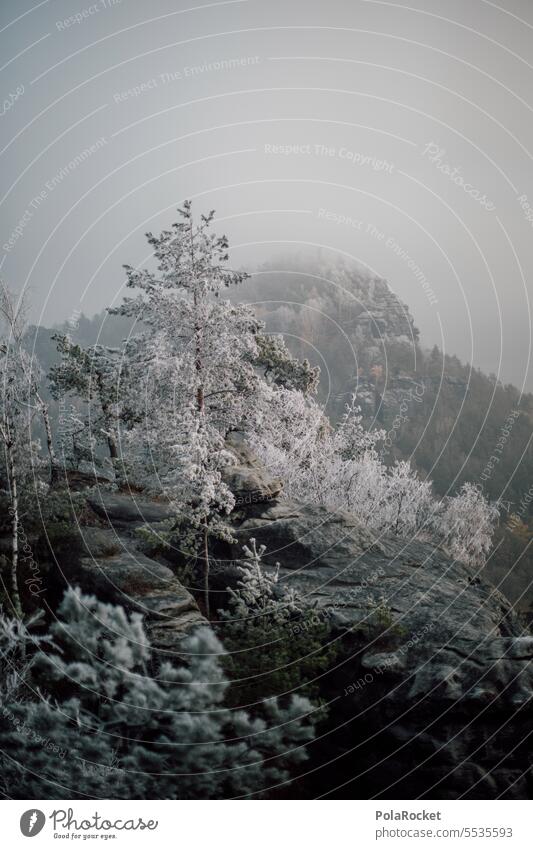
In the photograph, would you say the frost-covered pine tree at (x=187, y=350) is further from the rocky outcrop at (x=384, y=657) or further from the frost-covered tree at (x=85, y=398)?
the frost-covered tree at (x=85, y=398)

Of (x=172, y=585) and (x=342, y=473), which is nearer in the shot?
(x=172, y=585)

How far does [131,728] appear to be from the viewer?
929 centimetres

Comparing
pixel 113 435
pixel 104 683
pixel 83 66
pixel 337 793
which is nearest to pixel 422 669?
pixel 337 793


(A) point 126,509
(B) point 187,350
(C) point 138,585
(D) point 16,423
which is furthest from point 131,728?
(B) point 187,350

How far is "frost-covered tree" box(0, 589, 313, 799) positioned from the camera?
9.16 metres

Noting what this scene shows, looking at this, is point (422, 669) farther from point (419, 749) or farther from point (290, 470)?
point (290, 470)

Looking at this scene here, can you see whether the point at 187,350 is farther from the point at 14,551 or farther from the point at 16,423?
the point at 14,551

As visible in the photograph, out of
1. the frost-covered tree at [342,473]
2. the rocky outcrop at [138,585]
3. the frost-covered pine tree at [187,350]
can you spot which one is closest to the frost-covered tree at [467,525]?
the frost-covered tree at [342,473]

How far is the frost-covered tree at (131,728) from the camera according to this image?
30.0 feet

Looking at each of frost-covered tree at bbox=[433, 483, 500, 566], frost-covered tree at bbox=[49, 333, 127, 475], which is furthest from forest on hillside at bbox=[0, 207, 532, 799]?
frost-covered tree at bbox=[433, 483, 500, 566]

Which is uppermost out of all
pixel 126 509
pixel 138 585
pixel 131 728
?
pixel 126 509

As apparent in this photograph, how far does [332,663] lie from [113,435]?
9.46 m

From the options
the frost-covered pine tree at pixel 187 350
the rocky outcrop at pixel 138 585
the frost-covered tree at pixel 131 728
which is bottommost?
the frost-covered tree at pixel 131 728

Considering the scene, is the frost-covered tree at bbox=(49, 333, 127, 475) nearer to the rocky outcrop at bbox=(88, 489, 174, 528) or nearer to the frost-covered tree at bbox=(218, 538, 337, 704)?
the rocky outcrop at bbox=(88, 489, 174, 528)
